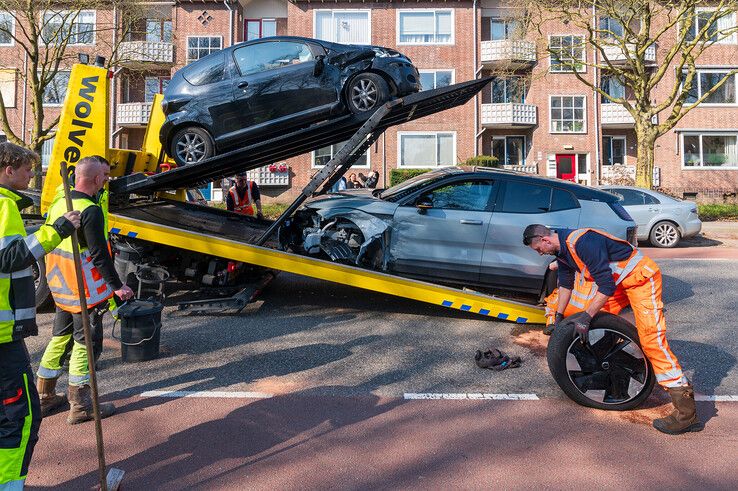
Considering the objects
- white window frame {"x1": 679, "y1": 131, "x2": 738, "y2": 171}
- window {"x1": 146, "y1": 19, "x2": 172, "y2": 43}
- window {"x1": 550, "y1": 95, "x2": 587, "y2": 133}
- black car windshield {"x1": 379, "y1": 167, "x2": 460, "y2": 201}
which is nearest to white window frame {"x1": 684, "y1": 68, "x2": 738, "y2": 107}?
white window frame {"x1": 679, "y1": 131, "x2": 738, "y2": 171}

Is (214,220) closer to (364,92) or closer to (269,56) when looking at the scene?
(269,56)

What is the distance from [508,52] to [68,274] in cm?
2573

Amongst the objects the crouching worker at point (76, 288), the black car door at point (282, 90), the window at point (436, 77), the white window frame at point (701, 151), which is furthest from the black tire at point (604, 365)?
the white window frame at point (701, 151)

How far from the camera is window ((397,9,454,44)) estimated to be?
Result: 2659 centimetres

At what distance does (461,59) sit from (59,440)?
86.2 feet

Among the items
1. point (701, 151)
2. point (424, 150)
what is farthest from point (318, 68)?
point (701, 151)

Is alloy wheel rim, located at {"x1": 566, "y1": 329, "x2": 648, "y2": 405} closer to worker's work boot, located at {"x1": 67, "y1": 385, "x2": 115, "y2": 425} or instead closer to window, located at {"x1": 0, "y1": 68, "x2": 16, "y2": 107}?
worker's work boot, located at {"x1": 67, "y1": 385, "x2": 115, "y2": 425}

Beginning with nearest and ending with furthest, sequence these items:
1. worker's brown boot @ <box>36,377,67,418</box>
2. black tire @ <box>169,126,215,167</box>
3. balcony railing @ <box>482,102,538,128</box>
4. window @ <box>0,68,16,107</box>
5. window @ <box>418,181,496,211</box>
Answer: worker's brown boot @ <box>36,377,67,418</box> → window @ <box>418,181,496,211</box> → black tire @ <box>169,126,215,167</box> → balcony railing @ <box>482,102,538,128</box> → window @ <box>0,68,16,107</box>

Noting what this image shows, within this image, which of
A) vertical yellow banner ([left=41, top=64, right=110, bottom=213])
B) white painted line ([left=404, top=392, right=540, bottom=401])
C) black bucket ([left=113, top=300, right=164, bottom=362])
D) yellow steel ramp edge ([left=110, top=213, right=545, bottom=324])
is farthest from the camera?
yellow steel ramp edge ([left=110, top=213, right=545, bottom=324])

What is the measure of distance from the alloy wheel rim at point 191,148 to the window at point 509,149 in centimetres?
2305

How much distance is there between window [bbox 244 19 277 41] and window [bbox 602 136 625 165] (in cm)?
1832

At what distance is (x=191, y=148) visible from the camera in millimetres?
6855

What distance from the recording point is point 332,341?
5.64m

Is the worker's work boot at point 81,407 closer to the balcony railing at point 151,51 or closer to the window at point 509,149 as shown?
the balcony railing at point 151,51
